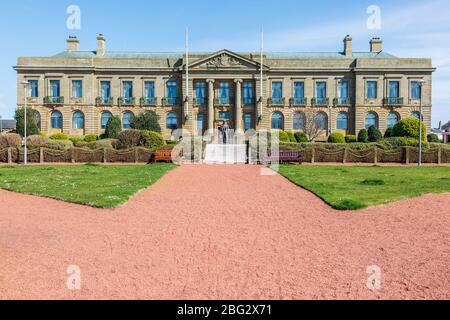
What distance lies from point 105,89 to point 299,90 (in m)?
28.0

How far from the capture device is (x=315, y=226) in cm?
932

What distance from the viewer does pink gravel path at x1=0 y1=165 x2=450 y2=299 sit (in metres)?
A: 5.47

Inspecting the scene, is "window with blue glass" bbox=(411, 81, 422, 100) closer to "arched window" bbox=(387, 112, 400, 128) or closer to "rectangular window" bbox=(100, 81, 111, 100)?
"arched window" bbox=(387, 112, 400, 128)

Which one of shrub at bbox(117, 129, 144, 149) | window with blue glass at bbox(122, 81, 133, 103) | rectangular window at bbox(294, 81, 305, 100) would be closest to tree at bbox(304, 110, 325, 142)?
rectangular window at bbox(294, 81, 305, 100)

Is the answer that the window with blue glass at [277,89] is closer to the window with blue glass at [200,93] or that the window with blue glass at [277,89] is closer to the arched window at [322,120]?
the arched window at [322,120]

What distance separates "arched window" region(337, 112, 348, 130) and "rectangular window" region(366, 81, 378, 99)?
165 inches

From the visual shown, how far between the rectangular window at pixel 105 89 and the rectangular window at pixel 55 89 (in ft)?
19.5

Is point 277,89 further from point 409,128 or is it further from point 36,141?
point 36,141

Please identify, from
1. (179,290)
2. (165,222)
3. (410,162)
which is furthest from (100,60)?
(179,290)

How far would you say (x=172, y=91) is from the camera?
2375 inches

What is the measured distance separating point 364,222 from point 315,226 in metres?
1.21

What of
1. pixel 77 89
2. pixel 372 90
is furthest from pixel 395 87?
pixel 77 89

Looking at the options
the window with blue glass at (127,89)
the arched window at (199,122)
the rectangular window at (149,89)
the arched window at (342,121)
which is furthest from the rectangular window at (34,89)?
the arched window at (342,121)
